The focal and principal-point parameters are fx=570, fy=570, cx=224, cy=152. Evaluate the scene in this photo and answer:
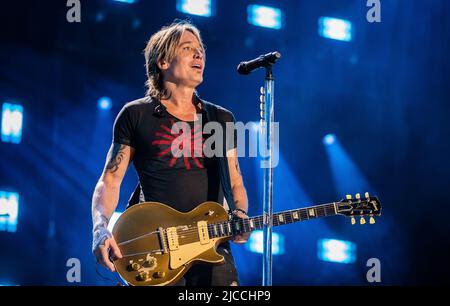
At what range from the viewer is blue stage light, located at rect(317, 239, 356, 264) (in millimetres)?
8219

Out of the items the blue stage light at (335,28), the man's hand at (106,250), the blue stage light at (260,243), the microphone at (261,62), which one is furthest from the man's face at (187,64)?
the blue stage light at (335,28)

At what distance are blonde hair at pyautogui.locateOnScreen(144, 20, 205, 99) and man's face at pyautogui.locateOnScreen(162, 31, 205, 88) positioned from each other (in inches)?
1.7

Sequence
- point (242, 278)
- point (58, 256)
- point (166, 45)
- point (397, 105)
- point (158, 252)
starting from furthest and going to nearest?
point (397, 105) < point (242, 278) < point (58, 256) < point (166, 45) < point (158, 252)

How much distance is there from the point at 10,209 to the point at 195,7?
11.5 feet

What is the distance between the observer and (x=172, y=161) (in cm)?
380

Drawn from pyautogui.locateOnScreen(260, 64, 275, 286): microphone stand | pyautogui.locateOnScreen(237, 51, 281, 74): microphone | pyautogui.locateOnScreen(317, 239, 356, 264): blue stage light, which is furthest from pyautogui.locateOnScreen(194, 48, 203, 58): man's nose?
pyautogui.locateOnScreen(317, 239, 356, 264): blue stage light

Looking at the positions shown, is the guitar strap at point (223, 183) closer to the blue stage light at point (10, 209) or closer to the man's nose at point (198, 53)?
the man's nose at point (198, 53)

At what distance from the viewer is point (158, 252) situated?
11.8 ft

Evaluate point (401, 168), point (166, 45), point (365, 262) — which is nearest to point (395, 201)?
point (401, 168)

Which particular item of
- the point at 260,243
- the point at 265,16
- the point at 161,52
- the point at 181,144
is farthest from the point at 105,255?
the point at 265,16

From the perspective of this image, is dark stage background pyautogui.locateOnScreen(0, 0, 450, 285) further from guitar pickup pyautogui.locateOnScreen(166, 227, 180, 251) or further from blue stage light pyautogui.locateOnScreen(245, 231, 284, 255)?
guitar pickup pyautogui.locateOnScreen(166, 227, 180, 251)
